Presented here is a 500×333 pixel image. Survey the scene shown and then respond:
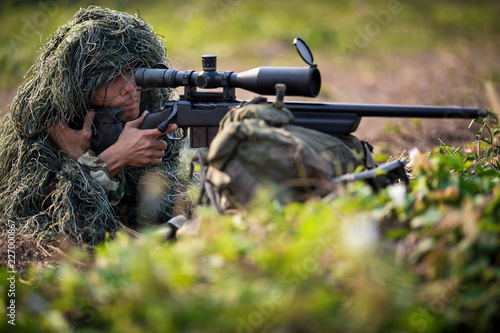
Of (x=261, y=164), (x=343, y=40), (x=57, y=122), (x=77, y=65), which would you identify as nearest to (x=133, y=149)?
(x=57, y=122)

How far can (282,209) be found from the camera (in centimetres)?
246

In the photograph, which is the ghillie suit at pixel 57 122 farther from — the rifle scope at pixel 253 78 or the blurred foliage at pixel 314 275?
the blurred foliage at pixel 314 275

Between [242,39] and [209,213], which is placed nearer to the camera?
[209,213]

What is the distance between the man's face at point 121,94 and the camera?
4.02 metres

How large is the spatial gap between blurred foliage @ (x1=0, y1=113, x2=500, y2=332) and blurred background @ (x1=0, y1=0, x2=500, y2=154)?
5300 millimetres

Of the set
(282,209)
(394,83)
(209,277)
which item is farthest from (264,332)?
(394,83)

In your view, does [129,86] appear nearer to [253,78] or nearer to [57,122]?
[57,122]

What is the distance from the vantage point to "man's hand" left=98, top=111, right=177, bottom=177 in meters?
3.87

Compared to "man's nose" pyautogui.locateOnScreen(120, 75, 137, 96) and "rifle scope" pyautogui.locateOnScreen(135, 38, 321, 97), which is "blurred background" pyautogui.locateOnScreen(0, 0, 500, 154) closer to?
"man's nose" pyautogui.locateOnScreen(120, 75, 137, 96)

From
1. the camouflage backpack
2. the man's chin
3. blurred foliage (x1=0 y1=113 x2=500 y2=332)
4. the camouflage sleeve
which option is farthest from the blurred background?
blurred foliage (x1=0 y1=113 x2=500 y2=332)

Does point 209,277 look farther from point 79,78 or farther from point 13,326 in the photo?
point 79,78

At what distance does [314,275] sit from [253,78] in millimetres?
1506

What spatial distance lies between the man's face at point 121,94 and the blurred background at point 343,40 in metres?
4.19

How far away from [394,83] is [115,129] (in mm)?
7765
